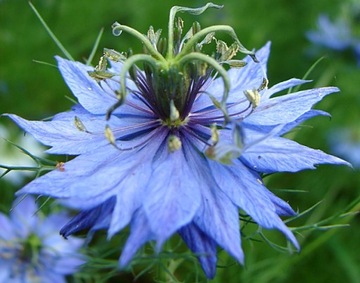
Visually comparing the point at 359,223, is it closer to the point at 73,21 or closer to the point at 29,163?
the point at 29,163

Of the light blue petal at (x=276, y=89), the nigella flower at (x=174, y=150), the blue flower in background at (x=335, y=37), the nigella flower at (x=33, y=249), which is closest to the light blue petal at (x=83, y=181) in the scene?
the nigella flower at (x=174, y=150)

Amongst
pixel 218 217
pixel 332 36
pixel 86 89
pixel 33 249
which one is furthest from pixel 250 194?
pixel 332 36

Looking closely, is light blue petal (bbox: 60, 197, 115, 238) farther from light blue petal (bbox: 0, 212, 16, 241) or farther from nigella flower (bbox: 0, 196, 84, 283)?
light blue petal (bbox: 0, 212, 16, 241)

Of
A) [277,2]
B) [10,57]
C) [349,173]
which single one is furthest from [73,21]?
[349,173]

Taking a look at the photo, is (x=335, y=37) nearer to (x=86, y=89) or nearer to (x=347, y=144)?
(x=347, y=144)

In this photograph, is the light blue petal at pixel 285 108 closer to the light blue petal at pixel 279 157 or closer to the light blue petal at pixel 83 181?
the light blue petal at pixel 279 157
